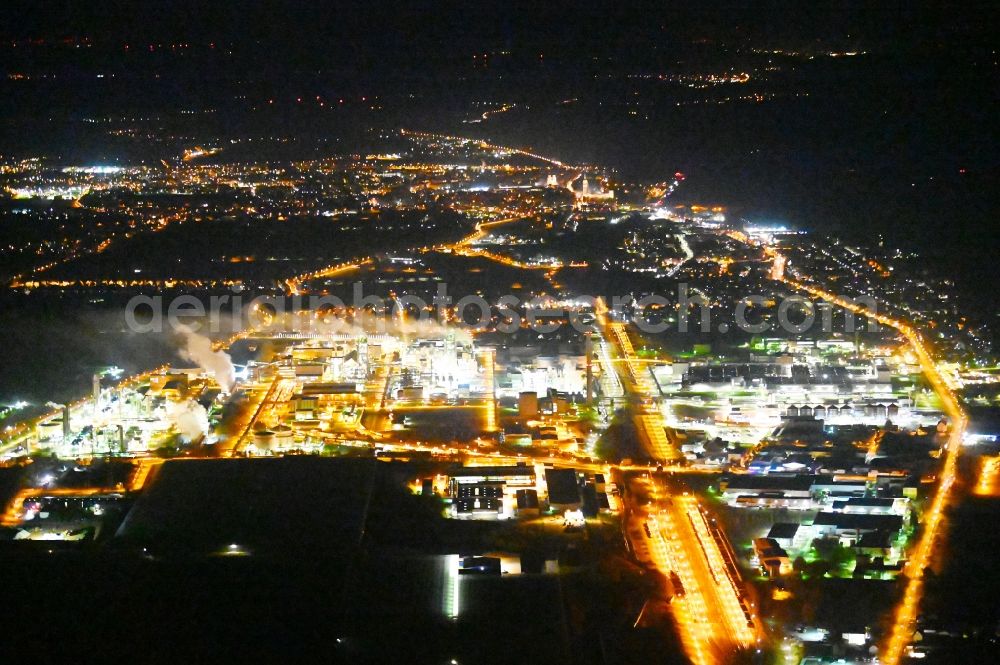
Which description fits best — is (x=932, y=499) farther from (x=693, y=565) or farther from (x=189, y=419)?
(x=189, y=419)

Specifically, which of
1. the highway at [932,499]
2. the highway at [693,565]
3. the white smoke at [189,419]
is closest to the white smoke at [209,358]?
the white smoke at [189,419]

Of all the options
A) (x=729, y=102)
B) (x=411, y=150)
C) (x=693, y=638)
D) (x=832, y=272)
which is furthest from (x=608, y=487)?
(x=411, y=150)

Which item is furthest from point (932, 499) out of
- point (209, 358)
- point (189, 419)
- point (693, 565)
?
point (209, 358)

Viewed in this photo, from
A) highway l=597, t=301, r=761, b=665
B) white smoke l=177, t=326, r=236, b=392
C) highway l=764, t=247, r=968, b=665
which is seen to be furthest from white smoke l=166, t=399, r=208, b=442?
highway l=764, t=247, r=968, b=665

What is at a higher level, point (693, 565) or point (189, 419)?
point (189, 419)

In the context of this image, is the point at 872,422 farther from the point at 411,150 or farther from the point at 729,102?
the point at 411,150

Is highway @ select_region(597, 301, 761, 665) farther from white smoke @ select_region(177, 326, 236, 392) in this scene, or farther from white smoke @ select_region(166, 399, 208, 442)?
white smoke @ select_region(177, 326, 236, 392)
